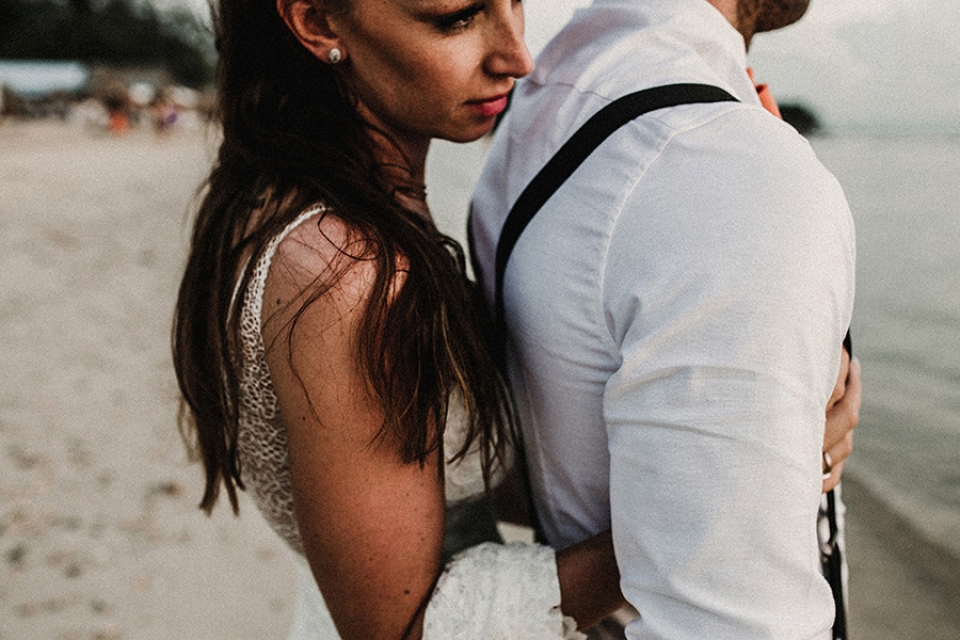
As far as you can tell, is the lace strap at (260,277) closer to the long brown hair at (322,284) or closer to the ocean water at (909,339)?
the long brown hair at (322,284)

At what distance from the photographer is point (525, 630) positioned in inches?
45.6

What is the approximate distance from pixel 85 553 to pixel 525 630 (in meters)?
3.29

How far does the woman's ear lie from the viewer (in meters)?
1.25

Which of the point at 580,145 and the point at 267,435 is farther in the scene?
the point at 267,435

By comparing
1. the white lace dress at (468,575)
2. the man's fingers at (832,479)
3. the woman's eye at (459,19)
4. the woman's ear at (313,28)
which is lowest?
the white lace dress at (468,575)

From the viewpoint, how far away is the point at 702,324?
0.82m

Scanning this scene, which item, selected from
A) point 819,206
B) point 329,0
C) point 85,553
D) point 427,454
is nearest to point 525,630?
point 427,454

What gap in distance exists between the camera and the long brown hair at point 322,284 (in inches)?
43.6

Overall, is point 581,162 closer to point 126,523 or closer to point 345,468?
point 345,468

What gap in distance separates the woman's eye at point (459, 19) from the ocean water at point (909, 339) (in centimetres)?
112

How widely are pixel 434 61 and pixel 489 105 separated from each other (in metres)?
0.15

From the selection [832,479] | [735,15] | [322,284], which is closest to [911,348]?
[832,479]

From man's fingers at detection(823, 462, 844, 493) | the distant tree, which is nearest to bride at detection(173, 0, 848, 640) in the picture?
man's fingers at detection(823, 462, 844, 493)

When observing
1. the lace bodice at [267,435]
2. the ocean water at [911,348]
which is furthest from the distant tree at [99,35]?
the lace bodice at [267,435]
